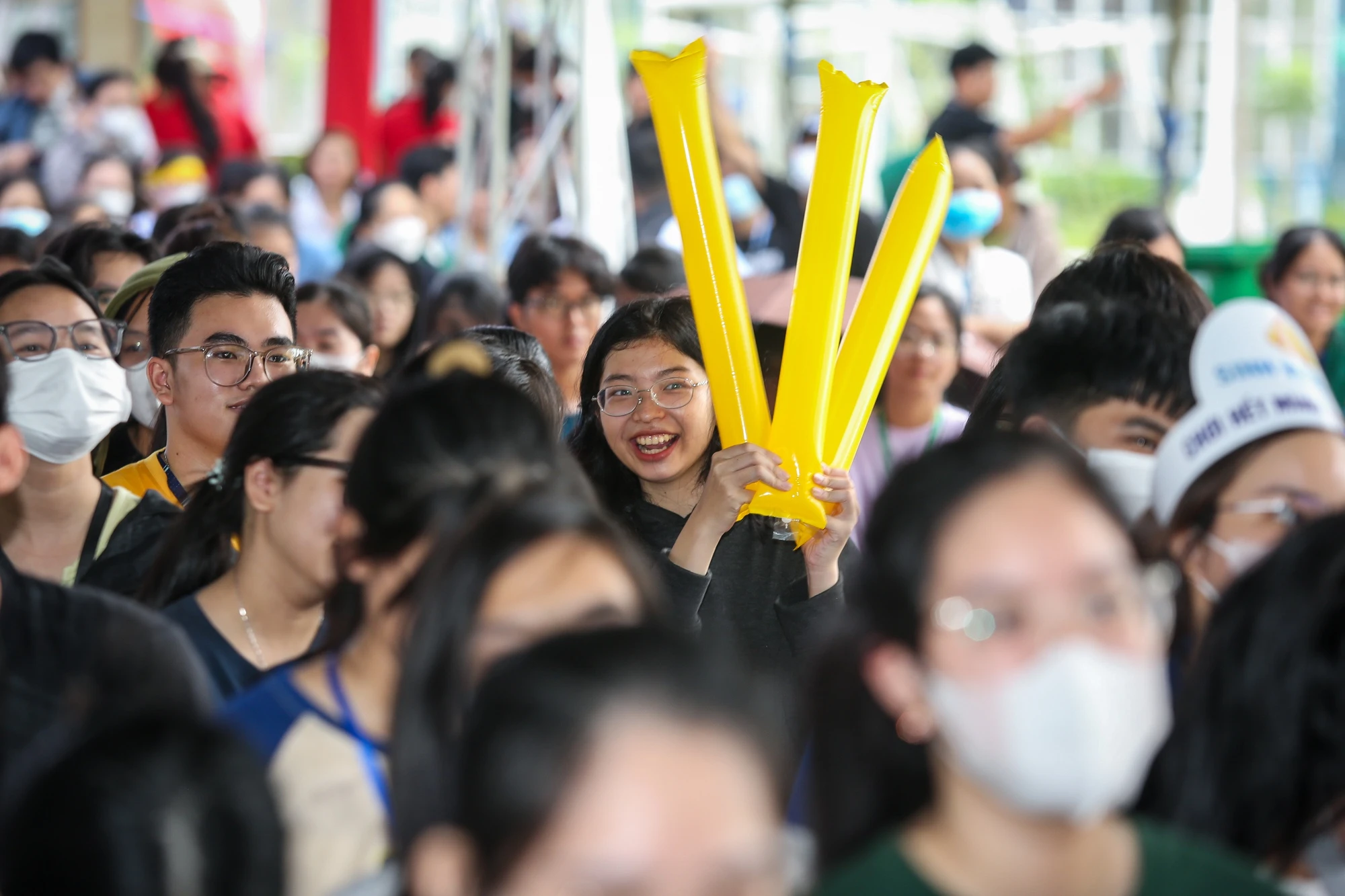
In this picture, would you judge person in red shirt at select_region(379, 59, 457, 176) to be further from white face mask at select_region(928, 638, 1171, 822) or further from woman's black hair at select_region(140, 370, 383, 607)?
white face mask at select_region(928, 638, 1171, 822)

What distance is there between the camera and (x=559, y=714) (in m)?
1.42

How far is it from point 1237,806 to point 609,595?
0.82 meters

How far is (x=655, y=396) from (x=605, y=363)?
0.17m

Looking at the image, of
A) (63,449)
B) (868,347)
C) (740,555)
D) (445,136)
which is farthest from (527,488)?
(445,136)

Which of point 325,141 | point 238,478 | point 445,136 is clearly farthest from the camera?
point 445,136

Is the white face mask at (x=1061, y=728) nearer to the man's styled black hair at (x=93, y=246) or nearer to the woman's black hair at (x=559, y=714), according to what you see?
the woman's black hair at (x=559, y=714)

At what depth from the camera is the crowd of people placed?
1488 mm

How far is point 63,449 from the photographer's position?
3.37 metres

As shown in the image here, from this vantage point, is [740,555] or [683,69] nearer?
[683,69]

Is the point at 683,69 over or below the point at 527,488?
over

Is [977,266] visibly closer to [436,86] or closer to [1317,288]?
[1317,288]

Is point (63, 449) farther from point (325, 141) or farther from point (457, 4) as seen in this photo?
point (457, 4)

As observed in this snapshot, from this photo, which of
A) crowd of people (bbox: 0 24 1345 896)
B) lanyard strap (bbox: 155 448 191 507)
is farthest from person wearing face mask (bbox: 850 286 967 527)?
lanyard strap (bbox: 155 448 191 507)

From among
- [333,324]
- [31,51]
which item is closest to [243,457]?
[333,324]
